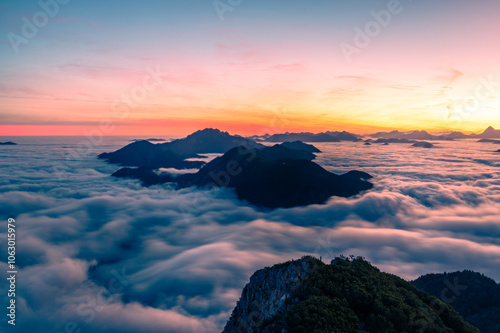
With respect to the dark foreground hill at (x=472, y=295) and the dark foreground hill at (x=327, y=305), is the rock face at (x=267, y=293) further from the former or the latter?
the dark foreground hill at (x=472, y=295)

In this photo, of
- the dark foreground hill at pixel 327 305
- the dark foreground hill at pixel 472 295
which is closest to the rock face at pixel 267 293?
Answer: the dark foreground hill at pixel 327 305

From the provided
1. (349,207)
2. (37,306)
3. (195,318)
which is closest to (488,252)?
(349,207)

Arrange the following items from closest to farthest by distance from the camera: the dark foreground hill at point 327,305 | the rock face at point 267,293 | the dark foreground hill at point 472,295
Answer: the dark foreground hill at point 327,305 → the rock face at point 267,293 → the dark foreground hill at point 472,295

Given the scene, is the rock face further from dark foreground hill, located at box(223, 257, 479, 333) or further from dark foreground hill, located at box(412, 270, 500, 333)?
dark foreground hill, located at box(412, 270, 500, 333)

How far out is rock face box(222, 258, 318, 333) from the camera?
83.9 ft

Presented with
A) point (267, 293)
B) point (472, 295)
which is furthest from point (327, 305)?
point (472, 295)

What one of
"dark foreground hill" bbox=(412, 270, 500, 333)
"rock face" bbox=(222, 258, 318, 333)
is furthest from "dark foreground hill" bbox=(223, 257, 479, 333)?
"dark foreground hill" bbox=(412, 270, 500, 333)

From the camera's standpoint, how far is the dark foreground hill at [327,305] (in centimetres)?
2031

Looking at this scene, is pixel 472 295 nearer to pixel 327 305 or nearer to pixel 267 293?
pixel 267 293

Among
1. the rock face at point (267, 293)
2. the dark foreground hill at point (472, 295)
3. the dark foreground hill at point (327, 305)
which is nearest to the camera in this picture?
the dark foreground hill at point (327, 305)

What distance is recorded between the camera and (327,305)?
861 inches

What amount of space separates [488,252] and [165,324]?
147 metres

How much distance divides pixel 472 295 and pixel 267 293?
7586 cm

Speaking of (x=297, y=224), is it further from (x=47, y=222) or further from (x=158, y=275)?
(x=47, y=222)
